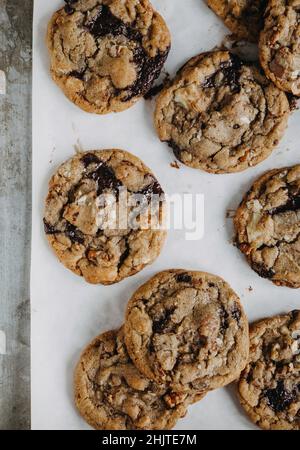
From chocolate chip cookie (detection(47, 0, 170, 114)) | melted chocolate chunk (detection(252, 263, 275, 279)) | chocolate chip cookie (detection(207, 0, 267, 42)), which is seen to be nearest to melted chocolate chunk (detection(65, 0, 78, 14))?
chocolate chip cookie (detection(47, 0, 170, 114))

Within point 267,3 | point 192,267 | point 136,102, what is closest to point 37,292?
point 192,267

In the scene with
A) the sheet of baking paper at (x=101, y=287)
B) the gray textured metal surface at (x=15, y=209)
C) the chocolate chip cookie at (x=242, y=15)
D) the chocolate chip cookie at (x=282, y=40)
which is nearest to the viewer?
the chocolate chip cookie at (x=282, y=40)

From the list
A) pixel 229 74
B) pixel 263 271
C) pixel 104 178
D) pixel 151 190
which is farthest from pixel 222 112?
pixel 263 271

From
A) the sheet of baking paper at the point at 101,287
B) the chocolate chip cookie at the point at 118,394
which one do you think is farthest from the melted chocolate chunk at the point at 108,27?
the chocolate chip cookie at the point at 118,394

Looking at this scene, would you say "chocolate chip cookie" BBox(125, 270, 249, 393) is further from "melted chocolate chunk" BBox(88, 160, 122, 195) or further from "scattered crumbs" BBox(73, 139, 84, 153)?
"scattered crumbs" BBox(73, 139, 84, 153)

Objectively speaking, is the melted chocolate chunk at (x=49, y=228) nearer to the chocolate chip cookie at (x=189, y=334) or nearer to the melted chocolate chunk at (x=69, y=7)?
the chocolate chip cookie at (x=189, y=334)
